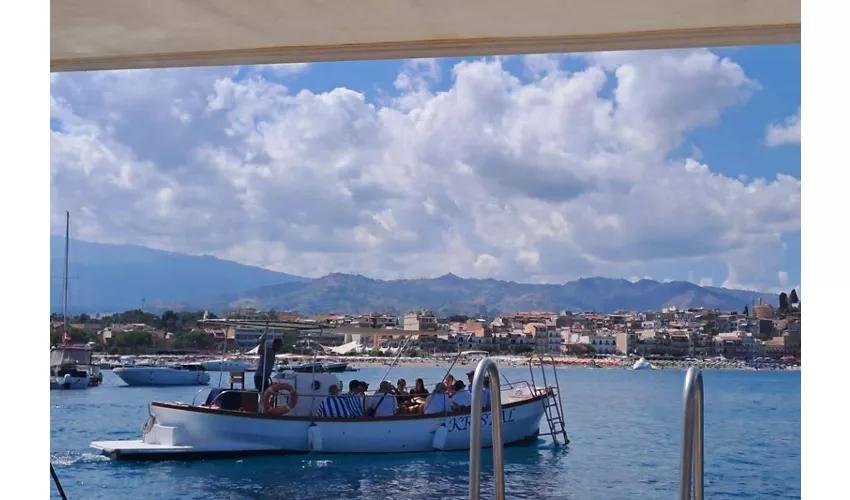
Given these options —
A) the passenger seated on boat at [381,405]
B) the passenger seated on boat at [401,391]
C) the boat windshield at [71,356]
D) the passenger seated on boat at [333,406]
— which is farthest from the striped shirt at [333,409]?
the boat windshield at [71,356]

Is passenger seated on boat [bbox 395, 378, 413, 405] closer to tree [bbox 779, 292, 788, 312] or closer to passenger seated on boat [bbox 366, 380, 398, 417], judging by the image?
passenger seated on boat [bbox 366, 380, 398, 417]

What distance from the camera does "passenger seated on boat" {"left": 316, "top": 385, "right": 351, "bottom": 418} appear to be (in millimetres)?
12992

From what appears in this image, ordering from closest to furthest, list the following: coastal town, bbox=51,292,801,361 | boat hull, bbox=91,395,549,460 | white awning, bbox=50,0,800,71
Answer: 1. white awning, bbox=50,0,800,71
2. boat hull, bbox=91,395,549,460
3. coastal town, bbox=51,292,801,361

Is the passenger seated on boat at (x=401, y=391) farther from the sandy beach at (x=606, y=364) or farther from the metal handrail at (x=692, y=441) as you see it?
the sandy beach at (x=606, y=364)

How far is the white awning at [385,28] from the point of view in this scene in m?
1.53

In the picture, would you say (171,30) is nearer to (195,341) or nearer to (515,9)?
(515,9)

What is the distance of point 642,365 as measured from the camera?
2105 inches

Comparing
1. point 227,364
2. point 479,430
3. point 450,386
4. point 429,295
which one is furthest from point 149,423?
point 429,295

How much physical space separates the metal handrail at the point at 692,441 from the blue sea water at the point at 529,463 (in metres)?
3.23

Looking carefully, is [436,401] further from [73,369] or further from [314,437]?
[73,369]

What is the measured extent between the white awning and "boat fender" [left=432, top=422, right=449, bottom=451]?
12188mm

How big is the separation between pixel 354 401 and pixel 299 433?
982 mm

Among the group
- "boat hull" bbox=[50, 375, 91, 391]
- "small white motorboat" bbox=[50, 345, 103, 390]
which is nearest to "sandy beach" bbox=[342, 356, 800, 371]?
"small white motorboat" bbox=[50, 345, 103, 390]

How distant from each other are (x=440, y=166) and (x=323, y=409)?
6674 centimetres
